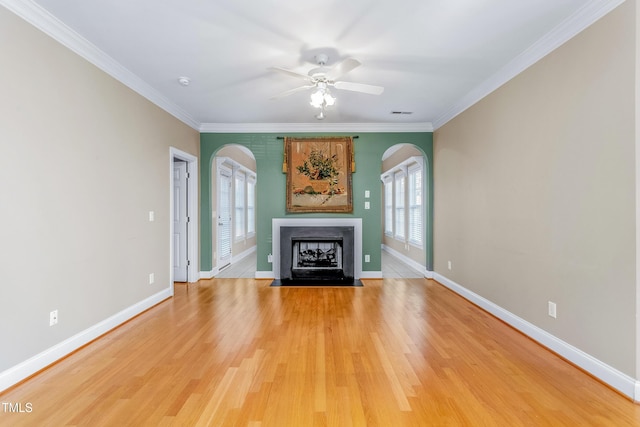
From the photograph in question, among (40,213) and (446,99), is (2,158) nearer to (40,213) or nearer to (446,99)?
(40,213)

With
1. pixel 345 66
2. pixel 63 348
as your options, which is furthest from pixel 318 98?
pixel 63 348

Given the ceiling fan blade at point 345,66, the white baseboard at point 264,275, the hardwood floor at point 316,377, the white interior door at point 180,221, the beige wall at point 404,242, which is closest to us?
the hardwood floor at point 316,377

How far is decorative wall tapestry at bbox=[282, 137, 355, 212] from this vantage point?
16.9 feet

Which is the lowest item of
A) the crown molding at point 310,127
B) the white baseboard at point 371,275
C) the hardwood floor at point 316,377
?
the hardwood floor at point 316,377

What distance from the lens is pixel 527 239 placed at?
2.86m

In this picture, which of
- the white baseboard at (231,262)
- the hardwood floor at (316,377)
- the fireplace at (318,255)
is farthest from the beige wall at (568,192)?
the white baseboard at (231,262)

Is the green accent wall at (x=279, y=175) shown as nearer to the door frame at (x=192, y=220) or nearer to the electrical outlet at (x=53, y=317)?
the door frame at (x=192, y=220)

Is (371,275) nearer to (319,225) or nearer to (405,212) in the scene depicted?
(319,225)

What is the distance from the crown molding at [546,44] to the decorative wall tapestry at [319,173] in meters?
2.03

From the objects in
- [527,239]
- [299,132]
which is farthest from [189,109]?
[527,239]

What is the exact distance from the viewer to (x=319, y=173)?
5.17 m

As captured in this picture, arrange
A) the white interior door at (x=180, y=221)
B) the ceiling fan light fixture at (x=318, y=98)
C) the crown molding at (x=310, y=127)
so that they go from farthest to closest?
1. the crown molding at (x=310, y=127)
2. the white interior door at (x=180, y=221)
3. the ceiling fan light fixture at (x=318, y=98)

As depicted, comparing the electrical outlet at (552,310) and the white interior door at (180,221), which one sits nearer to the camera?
the electrical outlet at (552,310)

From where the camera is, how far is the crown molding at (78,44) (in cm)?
212
